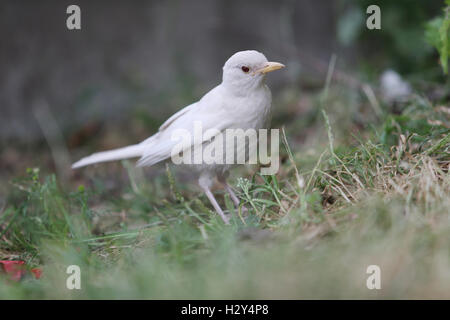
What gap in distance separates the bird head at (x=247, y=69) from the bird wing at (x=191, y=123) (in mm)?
152

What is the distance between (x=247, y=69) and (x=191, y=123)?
504 millimetres

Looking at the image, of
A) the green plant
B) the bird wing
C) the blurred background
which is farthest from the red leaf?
the blurred background

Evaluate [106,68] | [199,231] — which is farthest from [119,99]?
[199,231]

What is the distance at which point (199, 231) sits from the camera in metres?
2.46

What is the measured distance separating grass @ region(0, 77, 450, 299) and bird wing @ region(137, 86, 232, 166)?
0.40 m

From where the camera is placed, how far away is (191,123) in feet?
9.95

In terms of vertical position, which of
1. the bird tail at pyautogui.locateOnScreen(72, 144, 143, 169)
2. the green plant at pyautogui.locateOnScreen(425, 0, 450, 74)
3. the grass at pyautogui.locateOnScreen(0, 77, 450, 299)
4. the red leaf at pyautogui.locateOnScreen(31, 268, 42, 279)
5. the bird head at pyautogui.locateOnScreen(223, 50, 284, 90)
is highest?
the green plant at pyautogui.locateOnScreen(425, 0, 450, 74)

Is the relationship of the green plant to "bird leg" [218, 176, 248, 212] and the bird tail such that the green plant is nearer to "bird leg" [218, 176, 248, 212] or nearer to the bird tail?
"bird leg" [218, 176, 248, 212]

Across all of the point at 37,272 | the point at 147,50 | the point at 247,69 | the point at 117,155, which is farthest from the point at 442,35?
the point at 147,50

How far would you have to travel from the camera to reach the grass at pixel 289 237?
176 centimetres

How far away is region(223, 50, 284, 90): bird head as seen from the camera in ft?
9.45

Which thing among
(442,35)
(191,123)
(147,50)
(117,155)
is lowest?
(117,155)

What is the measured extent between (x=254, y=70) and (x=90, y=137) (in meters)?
3.48

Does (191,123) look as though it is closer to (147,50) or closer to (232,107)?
(232,107)
